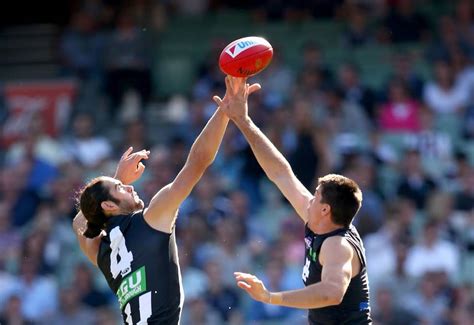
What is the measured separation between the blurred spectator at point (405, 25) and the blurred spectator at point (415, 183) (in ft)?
8.55

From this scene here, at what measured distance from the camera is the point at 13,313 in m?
11.2

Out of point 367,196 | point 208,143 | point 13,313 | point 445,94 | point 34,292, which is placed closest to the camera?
point 208,143

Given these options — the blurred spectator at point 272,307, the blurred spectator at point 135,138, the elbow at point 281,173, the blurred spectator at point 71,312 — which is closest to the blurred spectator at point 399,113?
the blurred spectator at point 272,307

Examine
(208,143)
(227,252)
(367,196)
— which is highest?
(367,196)

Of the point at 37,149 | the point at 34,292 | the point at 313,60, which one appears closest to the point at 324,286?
the point at 34,292

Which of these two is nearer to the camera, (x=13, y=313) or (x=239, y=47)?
(x=239, y=47)

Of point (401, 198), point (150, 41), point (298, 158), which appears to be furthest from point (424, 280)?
point (150, 41)

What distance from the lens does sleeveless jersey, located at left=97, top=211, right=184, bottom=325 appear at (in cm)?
591

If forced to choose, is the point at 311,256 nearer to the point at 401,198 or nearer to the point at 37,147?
the point at 401,198

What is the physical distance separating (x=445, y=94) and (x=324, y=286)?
24.1ft

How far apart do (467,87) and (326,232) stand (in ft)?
22.5

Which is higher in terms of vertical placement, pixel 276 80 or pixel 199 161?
pixel 276 80

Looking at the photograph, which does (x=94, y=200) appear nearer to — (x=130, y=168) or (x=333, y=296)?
(x=130, y=168)

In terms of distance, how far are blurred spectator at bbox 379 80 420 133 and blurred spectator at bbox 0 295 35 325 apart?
14.4 ft
